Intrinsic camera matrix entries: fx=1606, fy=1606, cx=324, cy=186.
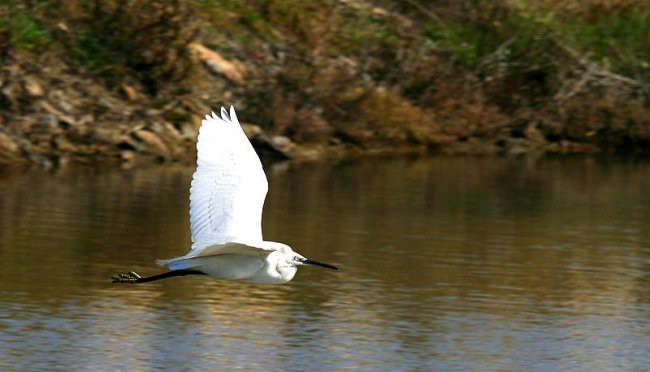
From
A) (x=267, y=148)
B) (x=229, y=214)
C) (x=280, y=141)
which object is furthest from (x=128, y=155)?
(x=229, y=214)

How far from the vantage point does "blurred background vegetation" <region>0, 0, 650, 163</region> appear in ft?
73.1

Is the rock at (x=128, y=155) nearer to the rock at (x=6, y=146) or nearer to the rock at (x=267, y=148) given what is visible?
the rock at (x=6, y=146)

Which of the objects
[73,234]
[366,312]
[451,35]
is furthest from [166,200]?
[451,35]

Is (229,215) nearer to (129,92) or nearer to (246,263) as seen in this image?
(246,263)

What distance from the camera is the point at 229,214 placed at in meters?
9.38

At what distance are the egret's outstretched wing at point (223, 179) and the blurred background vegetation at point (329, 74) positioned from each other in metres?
11.7

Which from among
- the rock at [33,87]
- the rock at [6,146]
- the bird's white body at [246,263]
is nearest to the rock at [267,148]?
the rock at [33,87]

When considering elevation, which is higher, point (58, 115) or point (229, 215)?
point (58, 115)

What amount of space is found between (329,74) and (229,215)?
15.4 metres

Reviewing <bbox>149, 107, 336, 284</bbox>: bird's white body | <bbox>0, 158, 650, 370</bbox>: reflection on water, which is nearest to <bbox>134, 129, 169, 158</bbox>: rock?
<bbox>0, 158, 650, 370</bbox>: reflection on water

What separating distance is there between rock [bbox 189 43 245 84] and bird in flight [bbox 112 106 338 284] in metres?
14.6

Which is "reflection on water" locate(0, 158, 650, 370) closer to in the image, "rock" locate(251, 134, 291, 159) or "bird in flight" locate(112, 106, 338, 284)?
"bird in flight" locate(112, 106, 338, 284)

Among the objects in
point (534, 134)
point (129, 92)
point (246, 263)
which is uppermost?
point (129, 92)

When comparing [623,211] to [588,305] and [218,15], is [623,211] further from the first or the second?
[218,15]
